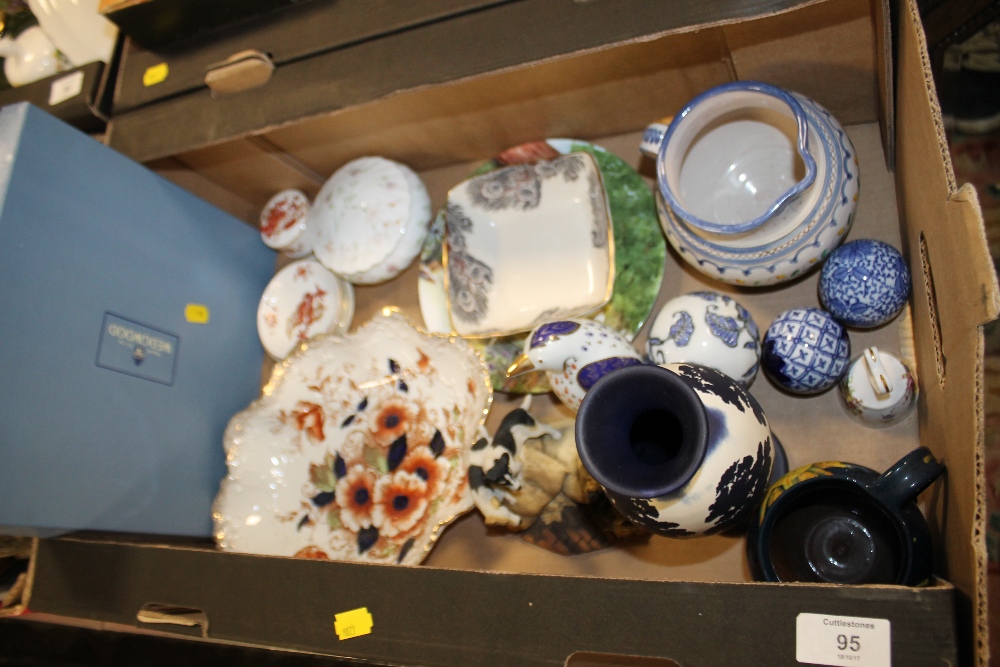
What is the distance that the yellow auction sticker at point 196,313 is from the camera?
1.25 metres

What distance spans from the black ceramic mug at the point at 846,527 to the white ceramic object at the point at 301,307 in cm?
83

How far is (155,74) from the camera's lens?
1.13 meters

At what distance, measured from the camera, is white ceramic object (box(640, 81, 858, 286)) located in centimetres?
85

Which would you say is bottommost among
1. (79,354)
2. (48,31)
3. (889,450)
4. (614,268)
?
(889,450)

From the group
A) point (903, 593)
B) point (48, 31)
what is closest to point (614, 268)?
point (903, 593)

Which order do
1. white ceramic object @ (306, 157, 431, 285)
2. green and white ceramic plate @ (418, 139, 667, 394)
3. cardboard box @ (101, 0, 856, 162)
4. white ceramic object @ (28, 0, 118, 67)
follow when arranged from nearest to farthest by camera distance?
cardboard box @ (101, 0, 856, 162), green and white ceramic plate @ (418, 139, 667, 394), white ceramic object @ (306, 157, 431, 285), white ceramic object @ (28, 0, 118, 67)

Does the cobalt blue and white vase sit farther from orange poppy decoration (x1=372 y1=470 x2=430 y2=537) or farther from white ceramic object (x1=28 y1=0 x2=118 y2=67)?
white ceramic object (x1=28 y1=0 x2=118 y2=67)

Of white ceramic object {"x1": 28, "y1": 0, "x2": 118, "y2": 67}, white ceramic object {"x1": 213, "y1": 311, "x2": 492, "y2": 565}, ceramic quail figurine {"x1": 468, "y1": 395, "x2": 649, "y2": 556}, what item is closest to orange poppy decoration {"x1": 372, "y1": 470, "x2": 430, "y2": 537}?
white ceramic object {"x1": 213, "y1": 311, "x2": 492, "y2": 565}

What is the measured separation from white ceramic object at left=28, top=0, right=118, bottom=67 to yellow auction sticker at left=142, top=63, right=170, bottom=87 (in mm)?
278

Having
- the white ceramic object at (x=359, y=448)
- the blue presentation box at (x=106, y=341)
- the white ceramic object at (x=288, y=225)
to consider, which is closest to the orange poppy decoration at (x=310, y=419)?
the white ceramic object at (x=359, y=448)

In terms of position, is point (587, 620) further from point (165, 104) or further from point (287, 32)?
point (165, 104)

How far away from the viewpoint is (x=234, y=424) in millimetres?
1121

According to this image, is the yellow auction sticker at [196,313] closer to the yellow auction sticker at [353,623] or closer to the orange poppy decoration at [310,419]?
the orange poppy decoration at [310,419]

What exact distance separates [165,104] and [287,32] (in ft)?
0.87
